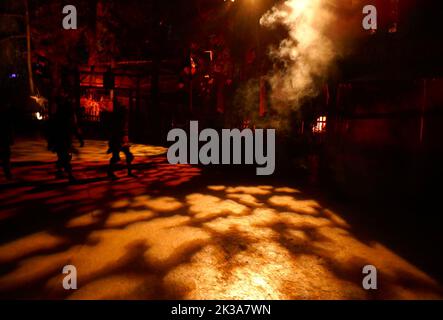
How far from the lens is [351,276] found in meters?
3.84

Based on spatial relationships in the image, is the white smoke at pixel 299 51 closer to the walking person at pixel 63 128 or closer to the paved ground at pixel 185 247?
the paved ground at pixel 185 247

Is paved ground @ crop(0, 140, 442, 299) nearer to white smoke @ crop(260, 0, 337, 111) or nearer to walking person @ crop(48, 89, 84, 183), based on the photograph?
Result: walking person @ crop(48, 89, 84, 183)

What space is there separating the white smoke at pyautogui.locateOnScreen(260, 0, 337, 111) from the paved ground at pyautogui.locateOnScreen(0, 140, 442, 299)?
217 inches

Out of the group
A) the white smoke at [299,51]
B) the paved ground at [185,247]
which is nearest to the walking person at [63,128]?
the paved ground at [185,247]

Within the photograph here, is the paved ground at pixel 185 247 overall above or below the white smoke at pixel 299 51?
below

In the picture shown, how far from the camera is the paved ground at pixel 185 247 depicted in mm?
3443

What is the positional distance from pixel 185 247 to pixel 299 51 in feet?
33.7

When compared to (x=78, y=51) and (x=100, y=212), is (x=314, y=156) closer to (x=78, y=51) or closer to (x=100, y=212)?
(x=100, y=212)

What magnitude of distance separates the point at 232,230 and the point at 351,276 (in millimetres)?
2172

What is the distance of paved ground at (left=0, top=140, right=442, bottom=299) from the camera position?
3.44 m

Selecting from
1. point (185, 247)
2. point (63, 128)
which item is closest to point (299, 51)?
point (63, 128)

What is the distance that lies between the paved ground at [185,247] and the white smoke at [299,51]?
5.50m

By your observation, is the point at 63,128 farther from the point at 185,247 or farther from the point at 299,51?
the point at 299,51

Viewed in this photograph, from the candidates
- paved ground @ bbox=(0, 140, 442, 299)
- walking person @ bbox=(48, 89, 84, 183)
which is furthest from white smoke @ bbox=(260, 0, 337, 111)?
walking person @ bbox=(48, 89, 84, 183)
